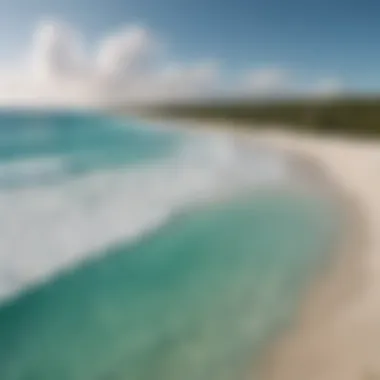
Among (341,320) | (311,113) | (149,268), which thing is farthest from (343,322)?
(311,113)

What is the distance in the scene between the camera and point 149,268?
2256 millimetres

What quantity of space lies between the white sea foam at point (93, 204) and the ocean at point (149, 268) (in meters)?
0.01

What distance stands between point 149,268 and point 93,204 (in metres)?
1.02

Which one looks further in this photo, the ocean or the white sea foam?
the white sea foam

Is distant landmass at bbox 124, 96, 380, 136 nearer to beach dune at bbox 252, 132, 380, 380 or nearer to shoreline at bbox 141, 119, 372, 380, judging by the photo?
shoreline at bbox 141, 119, 372, 380

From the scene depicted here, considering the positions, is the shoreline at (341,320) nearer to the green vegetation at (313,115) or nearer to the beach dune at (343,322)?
the beach dune at (343,322)

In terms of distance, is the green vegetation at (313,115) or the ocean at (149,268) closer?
the ocean at (149,268)

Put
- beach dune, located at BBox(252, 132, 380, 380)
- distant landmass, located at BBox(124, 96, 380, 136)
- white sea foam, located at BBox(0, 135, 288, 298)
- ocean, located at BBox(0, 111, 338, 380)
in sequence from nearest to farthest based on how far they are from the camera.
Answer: beach dune, located at BBox(252, 132, 380, 380) < ocean, located at BBox(0, 111, 338, 380) < white sea foam, located at BBox(0, 135, 288, 298) < distant landmass, located at BBox(124, 96, 380, 136)

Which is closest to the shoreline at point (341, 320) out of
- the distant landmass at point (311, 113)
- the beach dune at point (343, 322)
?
the beach dune at point (343, 322)

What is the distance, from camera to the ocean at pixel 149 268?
1.60 metres

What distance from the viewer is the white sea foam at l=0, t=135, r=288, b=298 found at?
7.75 feet

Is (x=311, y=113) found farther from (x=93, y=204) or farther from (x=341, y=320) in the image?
(x=341, y=320)

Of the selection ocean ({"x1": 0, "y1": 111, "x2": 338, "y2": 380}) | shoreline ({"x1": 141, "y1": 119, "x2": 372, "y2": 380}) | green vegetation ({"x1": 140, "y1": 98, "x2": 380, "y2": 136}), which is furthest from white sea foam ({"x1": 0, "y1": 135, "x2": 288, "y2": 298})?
shoreline ({"x1": 141, "y1": 119, "x2": 372, "y2": 380})

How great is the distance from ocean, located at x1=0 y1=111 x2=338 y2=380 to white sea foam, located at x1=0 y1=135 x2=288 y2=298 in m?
0.01
